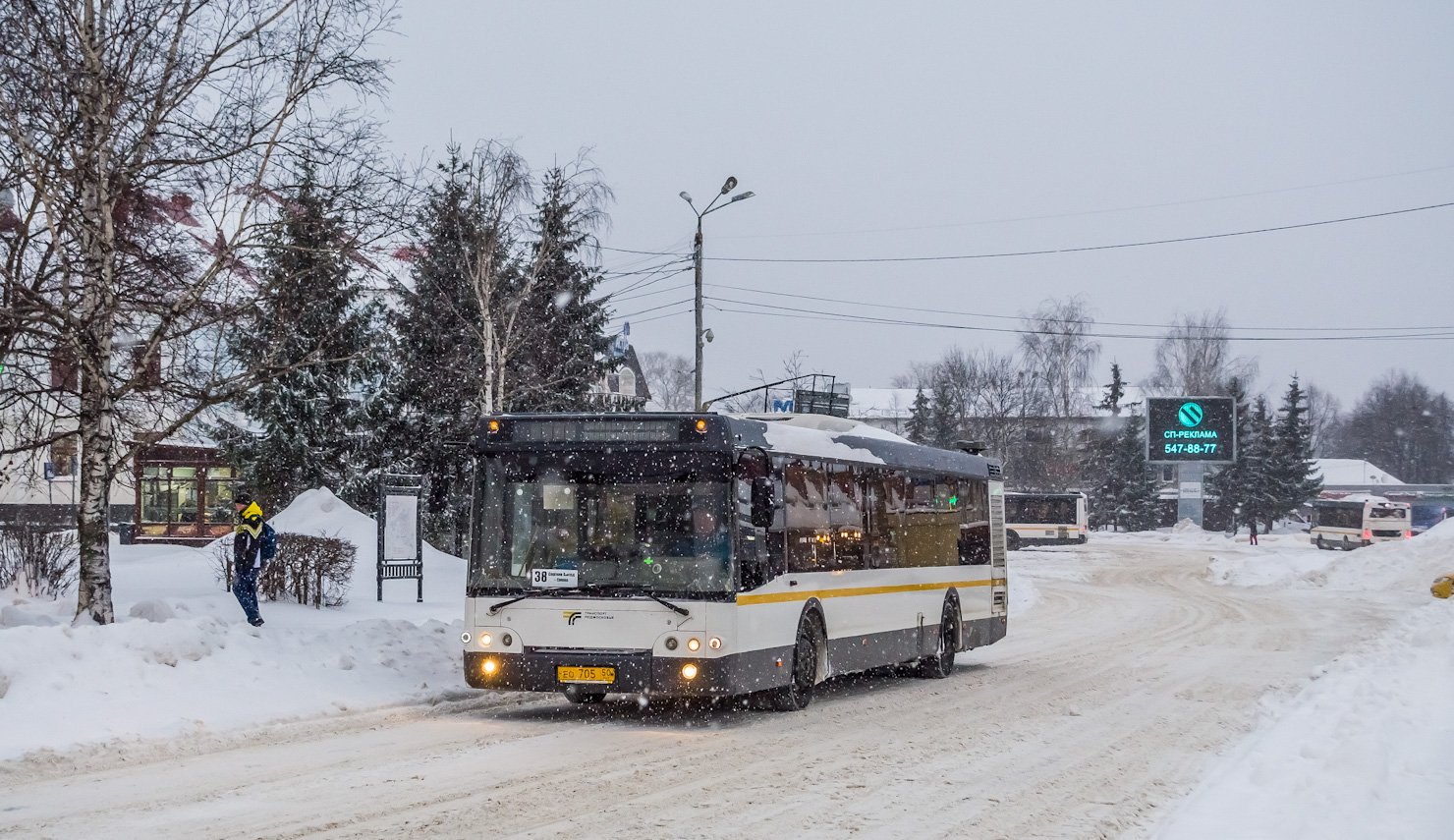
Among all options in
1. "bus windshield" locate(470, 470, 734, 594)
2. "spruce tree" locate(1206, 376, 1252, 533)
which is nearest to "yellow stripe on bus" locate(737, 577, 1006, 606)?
"bus windshield" locate(470, 470, 734, 594)

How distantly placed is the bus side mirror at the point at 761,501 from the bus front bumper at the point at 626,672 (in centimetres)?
116

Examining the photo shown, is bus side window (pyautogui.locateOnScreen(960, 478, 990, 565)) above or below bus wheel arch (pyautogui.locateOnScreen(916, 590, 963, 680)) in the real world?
above

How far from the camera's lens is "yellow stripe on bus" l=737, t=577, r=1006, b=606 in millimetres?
12594

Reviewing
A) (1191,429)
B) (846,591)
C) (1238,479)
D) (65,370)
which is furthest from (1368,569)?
(1238,479)

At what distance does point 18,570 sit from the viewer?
775 inches

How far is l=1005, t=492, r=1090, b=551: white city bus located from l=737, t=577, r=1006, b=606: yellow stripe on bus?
56.0 meters

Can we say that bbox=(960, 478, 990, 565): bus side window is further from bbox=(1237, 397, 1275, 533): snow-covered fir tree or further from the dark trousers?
bbox=(1237, 397, 1275, 533): snow-covered fir tree

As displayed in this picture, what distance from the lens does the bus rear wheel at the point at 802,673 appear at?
13.6 meters

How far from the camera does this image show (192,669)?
12469mm

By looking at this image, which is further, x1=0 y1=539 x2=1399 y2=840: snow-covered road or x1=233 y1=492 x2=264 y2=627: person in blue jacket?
x1=233 y1=492 x2=264 y2=627: person in blue jacket

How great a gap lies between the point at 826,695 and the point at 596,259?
24.2 metres

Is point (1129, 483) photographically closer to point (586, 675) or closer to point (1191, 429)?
point (1191, 429)

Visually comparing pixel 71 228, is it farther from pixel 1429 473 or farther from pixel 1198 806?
pixel 1429 473

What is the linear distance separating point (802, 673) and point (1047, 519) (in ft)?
206
